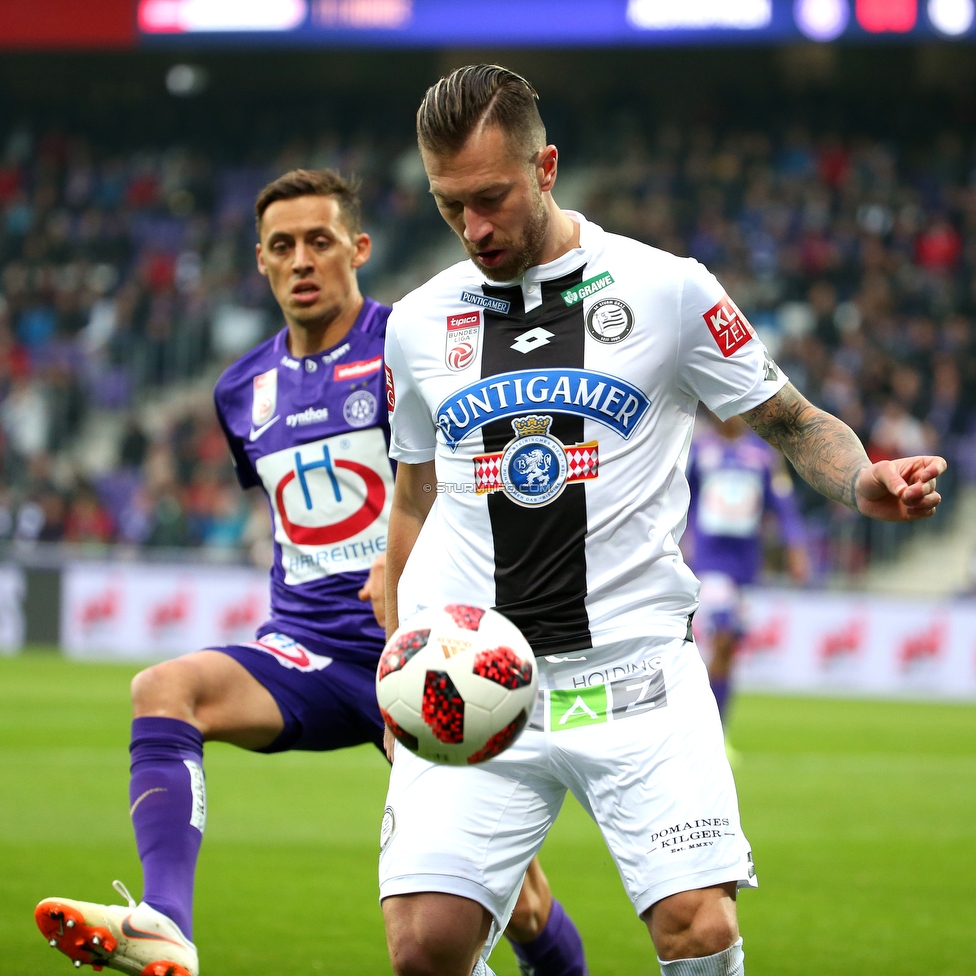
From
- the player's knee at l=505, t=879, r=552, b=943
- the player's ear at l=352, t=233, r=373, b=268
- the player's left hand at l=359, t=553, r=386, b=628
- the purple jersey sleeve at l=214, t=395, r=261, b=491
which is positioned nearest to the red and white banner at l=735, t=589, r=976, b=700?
the player's ear at l=352, t=233, r=373, b=268

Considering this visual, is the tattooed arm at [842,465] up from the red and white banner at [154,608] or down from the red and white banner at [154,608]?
up

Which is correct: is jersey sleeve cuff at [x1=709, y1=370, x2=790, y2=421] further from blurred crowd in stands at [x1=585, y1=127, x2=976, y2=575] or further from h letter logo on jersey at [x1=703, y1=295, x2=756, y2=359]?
blurred crowd in stands at [x1=585, y1=127, x2=976, y2=575]

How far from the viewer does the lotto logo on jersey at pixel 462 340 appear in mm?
3719

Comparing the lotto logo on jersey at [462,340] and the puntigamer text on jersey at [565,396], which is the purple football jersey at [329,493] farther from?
the puntigamer text on jersey at [565,396]

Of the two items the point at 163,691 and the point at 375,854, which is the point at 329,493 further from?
the point at 375,854

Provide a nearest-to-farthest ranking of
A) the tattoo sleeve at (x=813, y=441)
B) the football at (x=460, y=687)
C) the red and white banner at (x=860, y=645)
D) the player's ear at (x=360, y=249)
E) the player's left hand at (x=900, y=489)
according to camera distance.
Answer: the player's left hand at (x=900, y=489) < the football at (x=460, y=687) < the tattoo sleeve at (x=813, y=441) < the player's ear at (x=360, y=249) < the red and white banner at (x=860, y=645)

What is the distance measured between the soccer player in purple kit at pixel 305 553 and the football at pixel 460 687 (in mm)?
974

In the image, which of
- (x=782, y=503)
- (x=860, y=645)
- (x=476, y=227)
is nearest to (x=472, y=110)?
(x=476, y=227)

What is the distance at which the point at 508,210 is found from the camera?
11.6 feet

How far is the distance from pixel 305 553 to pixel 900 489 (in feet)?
7.91

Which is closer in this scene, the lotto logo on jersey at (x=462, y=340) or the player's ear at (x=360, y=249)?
the lotto logo on jersey at (x=462, y=340)

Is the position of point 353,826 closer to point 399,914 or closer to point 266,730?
Result: point 266,730

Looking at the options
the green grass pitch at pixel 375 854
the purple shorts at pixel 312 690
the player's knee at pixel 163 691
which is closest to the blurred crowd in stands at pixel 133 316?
the green grass pitch at pixel 375 854

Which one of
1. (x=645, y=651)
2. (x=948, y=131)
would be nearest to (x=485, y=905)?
(x=645, y=651)
